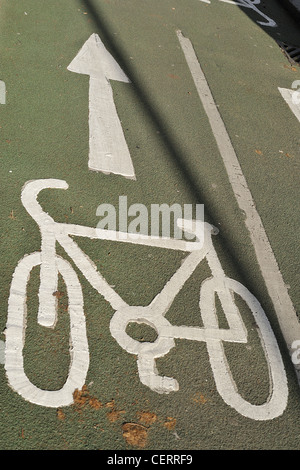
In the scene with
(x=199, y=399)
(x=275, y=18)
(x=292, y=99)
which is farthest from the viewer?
(x=275, y=18)

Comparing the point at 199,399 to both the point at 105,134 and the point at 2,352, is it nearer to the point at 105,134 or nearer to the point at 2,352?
the point at 2,352

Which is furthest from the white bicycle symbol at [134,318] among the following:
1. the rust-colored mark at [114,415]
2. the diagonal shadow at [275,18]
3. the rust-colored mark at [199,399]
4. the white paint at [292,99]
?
the diagonal shadow at [275,18]

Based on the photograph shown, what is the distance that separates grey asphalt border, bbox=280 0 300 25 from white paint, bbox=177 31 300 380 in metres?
4.02

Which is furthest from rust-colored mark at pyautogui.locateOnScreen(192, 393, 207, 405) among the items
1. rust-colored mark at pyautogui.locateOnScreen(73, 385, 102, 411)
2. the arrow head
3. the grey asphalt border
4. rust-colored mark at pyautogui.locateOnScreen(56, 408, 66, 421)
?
the grey asphalt border

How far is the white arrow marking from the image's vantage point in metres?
5.10

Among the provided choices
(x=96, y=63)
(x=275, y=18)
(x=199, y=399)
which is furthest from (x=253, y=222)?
(x=275, y=18)

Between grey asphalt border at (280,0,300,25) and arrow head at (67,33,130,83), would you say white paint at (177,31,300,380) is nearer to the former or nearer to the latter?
arrow head at (67,33,130,83)

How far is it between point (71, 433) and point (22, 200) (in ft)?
6.80

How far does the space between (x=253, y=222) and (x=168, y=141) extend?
141cm

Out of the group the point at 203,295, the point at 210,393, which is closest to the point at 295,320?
the point at 203,295

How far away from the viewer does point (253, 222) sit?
4879 millimetres

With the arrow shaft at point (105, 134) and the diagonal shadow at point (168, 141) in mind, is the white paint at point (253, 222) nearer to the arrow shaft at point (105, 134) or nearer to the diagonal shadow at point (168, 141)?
the diagonal shadow at point (168, 141)

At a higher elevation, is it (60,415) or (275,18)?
(275,18)

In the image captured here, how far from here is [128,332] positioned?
11.5 ft
